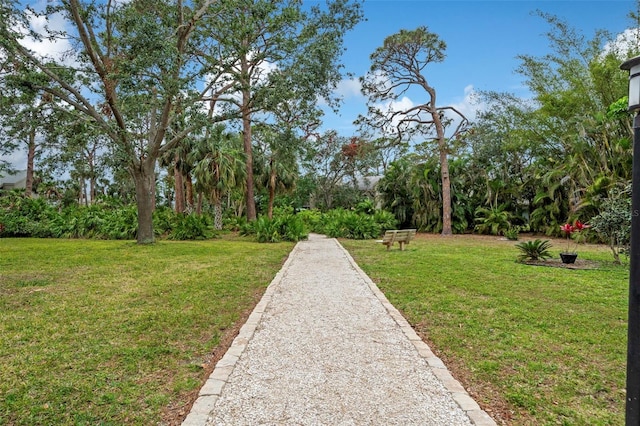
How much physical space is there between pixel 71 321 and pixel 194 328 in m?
1.54

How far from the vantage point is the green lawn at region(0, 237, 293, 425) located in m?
2.68

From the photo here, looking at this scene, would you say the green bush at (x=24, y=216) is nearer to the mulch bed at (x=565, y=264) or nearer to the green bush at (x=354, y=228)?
the green bush at (x=354, y=228)

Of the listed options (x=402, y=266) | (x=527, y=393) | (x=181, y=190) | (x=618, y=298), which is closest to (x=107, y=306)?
(x=527, y=393)

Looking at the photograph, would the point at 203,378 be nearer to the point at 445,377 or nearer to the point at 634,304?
the point at 445,377

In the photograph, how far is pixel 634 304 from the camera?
1782 mm

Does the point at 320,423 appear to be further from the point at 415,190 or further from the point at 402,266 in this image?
the point at 415,190

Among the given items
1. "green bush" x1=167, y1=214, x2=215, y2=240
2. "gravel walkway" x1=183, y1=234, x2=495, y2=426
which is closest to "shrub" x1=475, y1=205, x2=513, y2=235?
"green bush" x1=167, y1=214, x2=215, y2=240

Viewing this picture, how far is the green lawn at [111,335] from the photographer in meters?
2.68

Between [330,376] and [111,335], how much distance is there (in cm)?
248

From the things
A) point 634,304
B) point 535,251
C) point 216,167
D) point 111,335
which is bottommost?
point 111,335

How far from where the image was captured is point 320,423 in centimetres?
239

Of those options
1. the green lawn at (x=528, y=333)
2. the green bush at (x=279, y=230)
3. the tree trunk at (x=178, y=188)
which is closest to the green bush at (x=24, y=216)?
the tree trunk at (x=178, y=188)

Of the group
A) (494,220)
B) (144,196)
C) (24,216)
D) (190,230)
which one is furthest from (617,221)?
(24,216)

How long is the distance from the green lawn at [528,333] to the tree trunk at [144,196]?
9.25m
